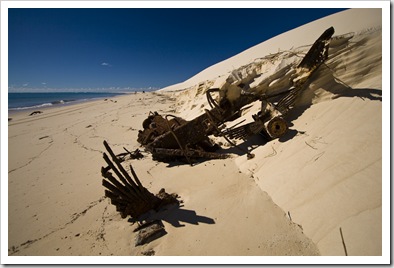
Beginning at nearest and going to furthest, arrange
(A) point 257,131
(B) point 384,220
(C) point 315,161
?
1. (B) point 384,220
2. (C) point 315,161
3. (A) point 257,131

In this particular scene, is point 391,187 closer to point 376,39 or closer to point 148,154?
point 376,39

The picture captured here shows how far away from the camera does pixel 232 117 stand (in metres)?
5.21

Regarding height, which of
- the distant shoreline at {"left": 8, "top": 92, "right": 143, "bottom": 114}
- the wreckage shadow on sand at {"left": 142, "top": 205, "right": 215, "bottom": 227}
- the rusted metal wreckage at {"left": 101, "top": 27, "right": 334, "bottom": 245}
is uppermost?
the distant shoreline at {"left": 8, "top": 92, "right": 143, "bottom": 114}

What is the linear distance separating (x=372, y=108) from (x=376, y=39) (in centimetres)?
217

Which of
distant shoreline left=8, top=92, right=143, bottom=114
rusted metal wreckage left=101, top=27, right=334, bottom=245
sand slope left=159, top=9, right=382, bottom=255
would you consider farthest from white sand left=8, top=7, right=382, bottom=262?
distant shoreline left=8, top=92, right=143, bottom=114

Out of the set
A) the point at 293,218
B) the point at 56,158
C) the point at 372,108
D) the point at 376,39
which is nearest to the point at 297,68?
the point at 376,39

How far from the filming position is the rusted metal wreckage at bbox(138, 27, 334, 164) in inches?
178

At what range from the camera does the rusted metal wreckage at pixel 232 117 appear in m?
4.53

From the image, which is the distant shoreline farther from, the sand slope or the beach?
the sand slope

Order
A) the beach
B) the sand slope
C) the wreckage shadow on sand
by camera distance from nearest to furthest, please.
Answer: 1. the sand slope
2. the beach
3. the wreckage shadow on sand

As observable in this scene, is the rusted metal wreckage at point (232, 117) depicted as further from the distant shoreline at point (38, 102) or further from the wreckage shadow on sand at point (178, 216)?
the distant shoreline at point (38, 102)

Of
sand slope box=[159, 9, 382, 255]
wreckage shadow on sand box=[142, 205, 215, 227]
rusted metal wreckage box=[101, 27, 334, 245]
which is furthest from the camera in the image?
rusted metal wreckage box=[101, 27, 334, 245]

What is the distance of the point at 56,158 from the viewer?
6.73m

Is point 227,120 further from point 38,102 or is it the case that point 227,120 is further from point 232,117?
point 38,102
